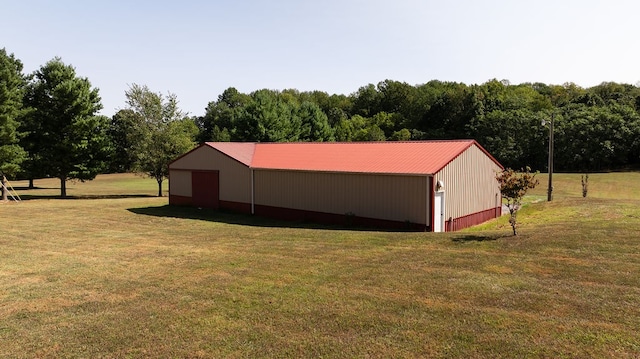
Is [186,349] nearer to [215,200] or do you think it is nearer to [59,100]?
[215,200]

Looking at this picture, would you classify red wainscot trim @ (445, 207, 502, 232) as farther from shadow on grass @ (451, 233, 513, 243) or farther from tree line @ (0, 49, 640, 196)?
tree line @ (0, 49, 640, 196)

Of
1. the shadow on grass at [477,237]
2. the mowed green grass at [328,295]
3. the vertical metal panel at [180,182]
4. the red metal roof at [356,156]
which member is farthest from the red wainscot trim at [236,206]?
the shadow on grass at [477,237]

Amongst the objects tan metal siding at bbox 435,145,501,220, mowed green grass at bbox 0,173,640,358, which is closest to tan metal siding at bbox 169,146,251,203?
mowed green grass at bbox 0,173,640,358

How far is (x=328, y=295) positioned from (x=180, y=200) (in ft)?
85.4

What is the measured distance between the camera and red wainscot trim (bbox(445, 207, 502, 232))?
21.8 metres

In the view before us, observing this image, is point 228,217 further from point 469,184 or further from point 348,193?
point 469,184

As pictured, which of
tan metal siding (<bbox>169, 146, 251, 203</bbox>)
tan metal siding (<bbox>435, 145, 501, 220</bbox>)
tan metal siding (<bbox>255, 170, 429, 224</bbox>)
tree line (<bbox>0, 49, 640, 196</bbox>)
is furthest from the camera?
tree line (<bbox>0, 49, 640, 196</bbox>)

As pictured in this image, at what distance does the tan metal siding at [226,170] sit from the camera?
94.6ft

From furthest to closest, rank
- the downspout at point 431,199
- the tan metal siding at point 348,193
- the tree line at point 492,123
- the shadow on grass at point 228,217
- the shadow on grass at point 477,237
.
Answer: the tree line at point 492,123, the shadow on grass at point 228,217, the tan metal siding at point 348,193, the downspout at point 431,199, the shadow on grass at point 477,237

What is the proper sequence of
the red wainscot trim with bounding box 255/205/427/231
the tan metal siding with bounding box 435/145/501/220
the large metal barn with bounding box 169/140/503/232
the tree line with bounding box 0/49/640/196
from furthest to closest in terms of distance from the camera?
the tree line with bounding box 0/49/640/196 < the tan metal siding with bounding box 435/145/501/220 < the red wainscot trim with bounding box 255/205/427/231 < the large metal barn with bounding box 169/140/503/232

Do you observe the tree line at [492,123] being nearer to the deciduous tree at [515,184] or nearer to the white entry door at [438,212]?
the white entry door at [438,212]

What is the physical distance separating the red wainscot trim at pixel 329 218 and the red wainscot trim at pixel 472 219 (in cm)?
218

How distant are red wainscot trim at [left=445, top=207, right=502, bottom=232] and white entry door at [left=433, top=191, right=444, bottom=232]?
60 centimetres

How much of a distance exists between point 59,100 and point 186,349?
3995 centimetres
